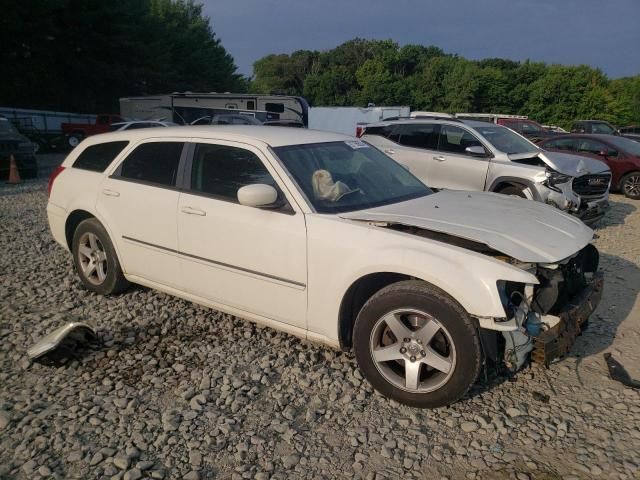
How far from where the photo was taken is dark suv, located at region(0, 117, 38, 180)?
1259 centimetres

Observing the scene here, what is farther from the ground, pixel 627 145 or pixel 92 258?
pixel 627 145

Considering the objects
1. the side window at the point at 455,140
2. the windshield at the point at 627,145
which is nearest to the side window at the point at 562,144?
the windshield at the point at 627,145

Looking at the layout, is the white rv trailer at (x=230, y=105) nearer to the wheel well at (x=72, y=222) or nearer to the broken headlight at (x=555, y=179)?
the broken headlight at (x=555, y=179)

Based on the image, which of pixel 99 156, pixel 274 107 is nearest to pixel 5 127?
pixel 99 156

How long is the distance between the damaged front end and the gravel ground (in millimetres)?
442

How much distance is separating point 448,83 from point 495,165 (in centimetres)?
6280

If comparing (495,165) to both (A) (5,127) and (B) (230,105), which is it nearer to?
(A) (5,127)

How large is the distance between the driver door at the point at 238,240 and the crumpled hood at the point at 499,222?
493mm

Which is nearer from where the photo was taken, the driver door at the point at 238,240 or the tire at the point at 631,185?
the driver door at the point at 238,240

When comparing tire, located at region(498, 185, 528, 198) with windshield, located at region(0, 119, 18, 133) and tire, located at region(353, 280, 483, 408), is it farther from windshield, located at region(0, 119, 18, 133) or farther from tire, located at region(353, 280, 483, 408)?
windshield, located at region(0, 119, 18, 133)

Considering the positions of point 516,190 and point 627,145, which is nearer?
point 516,190

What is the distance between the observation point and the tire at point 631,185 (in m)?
11.7

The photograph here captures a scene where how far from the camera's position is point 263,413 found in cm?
307

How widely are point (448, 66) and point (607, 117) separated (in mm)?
27798
